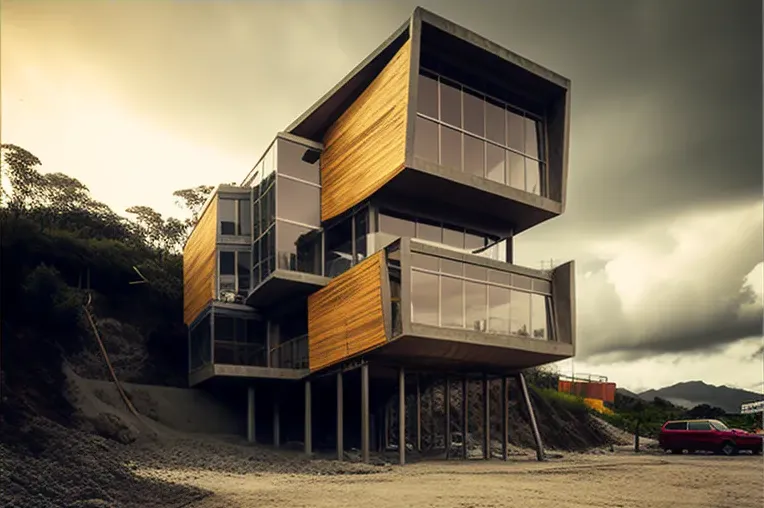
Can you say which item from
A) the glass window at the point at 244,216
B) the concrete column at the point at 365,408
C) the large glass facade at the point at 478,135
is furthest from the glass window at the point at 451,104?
the glass window at the point at 244,216

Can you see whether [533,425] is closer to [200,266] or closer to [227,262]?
[227,262]

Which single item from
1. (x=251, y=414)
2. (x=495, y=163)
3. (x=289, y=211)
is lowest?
(x=251, y=414)

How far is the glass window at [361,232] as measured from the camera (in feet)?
78.3

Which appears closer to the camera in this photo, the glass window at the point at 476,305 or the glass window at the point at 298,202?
the glass window at the point at 476,305

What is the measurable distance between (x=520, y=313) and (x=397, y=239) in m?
5.04

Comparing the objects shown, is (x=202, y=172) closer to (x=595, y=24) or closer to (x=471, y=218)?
(x=471, y=218)

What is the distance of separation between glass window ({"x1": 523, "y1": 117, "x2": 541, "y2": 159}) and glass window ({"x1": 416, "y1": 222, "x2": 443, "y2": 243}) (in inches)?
164

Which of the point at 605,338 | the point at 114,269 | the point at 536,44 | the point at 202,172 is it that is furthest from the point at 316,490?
the point at 202,172

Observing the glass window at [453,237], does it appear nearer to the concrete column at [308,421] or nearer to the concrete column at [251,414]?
the concrete column at [308,421]

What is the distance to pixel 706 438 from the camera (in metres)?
23.4

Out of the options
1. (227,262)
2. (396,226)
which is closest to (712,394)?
(396,226)

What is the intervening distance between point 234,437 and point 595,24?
733 inches

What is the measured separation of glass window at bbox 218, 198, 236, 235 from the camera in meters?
28.8

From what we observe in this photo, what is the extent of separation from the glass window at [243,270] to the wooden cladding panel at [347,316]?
160 inches
